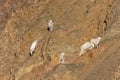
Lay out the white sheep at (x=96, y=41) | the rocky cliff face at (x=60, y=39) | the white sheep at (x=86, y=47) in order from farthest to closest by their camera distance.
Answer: the white sheep at (x=86, y=47)
the white sheep at (x=96, y=41)
the rocky cliff face at (x=60, y=39)

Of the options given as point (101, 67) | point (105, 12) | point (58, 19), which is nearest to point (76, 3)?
point (58, 19)

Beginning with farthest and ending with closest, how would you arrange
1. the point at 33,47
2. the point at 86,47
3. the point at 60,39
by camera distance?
the point at 33,47
the point at 60,39
the point at 86,47

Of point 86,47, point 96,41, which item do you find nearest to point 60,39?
point 86,47

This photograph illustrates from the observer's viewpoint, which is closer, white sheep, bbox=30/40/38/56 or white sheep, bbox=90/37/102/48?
white sheep, bbox=90/37/102/48

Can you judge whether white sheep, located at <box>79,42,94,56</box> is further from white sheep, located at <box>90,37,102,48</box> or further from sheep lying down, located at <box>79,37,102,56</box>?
white sheep, located at <box>90,37,102,48</box>

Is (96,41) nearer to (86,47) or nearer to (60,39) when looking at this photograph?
(86,47)

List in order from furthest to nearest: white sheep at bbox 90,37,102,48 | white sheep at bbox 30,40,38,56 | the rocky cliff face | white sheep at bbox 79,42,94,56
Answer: white sheep at bbox 30,40,38,56 < white sheep at bbox 79,42,94,56 < white sheep at bbox 90,37,102,48 < the rocky cliff face

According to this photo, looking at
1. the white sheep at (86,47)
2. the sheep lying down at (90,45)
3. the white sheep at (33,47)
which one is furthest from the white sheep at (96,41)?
the white sheep at (33,47)

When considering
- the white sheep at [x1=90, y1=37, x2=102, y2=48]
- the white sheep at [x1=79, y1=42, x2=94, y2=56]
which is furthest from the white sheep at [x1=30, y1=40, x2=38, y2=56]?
the white sheep at [x1=90, y1=37, x2=102, y2=48]

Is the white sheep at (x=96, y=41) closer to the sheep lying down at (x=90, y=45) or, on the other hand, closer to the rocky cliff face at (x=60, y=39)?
the sheep lying down at (x=90, y=45)
